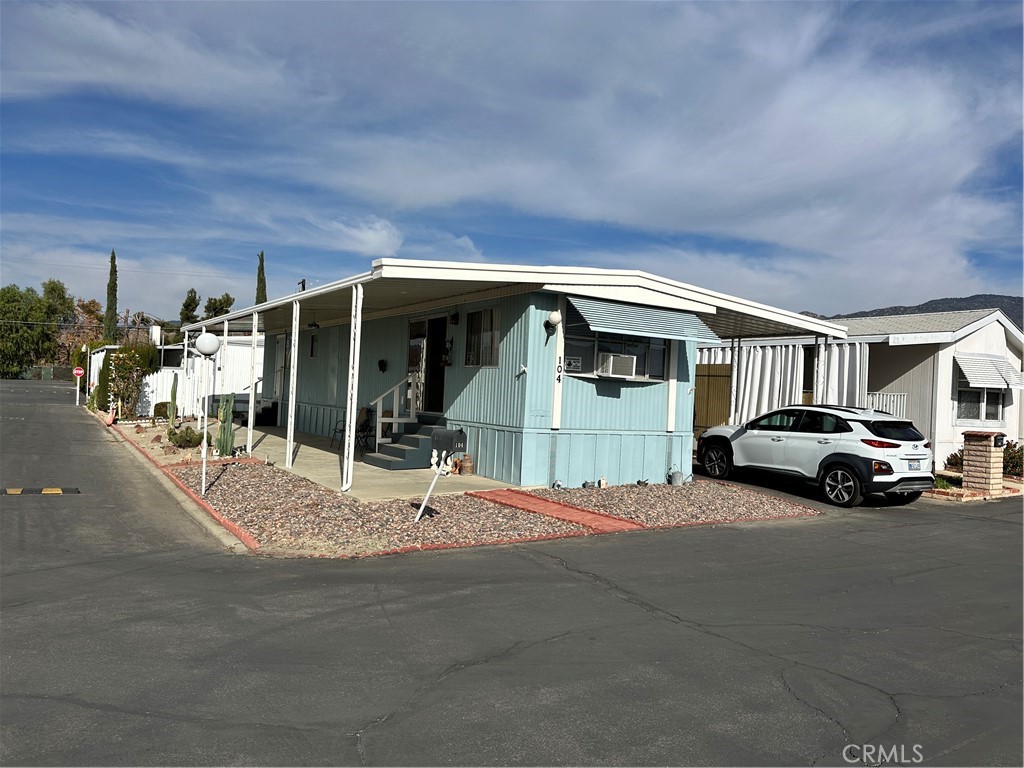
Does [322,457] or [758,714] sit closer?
[758,714]

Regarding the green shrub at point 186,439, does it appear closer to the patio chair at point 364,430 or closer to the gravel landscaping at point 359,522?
the patio chair at point 364,430

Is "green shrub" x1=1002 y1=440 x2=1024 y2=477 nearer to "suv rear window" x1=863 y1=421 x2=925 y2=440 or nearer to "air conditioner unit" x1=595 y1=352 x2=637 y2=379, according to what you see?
"suv rear window" x1=863 y1=421 x2=925 y2=440

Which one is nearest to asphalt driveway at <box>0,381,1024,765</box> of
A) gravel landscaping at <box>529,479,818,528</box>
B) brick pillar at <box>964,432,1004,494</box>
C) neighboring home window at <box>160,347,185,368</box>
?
gravel landscaping at <box>529,479,818,528</box>

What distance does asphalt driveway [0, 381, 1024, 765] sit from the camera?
3.74 metres

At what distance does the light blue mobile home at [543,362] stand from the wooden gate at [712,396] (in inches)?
230

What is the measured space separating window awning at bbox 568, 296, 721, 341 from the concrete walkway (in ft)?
9.28

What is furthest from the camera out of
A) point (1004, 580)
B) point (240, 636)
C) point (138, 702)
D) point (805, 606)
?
point (1004, 580)

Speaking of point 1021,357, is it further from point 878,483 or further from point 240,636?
point 240,636

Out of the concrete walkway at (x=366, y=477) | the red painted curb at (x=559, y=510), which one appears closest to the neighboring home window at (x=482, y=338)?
the concrete walkway at (x=366, y=477)

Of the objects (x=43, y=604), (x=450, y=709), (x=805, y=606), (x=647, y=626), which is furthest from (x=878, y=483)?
(x=43, y=604)

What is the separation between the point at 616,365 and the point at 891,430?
4257 mm

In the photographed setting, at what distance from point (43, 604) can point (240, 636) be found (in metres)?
1.78

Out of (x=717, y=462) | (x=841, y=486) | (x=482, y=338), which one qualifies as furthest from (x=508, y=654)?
(x=717, y=462)

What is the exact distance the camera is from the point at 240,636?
5.22 m
